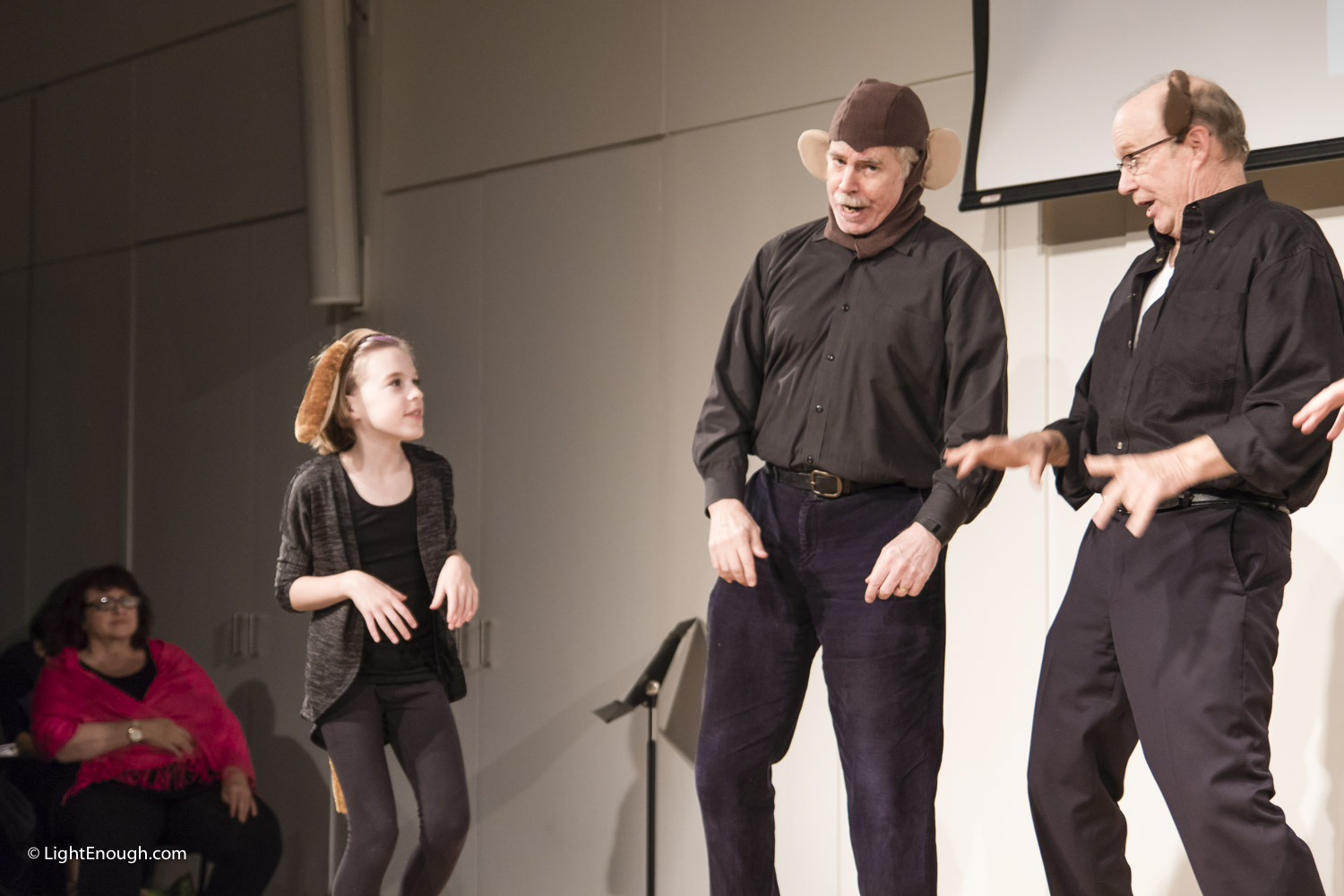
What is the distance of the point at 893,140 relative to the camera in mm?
2268

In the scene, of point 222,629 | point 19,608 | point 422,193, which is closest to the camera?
point 422,193

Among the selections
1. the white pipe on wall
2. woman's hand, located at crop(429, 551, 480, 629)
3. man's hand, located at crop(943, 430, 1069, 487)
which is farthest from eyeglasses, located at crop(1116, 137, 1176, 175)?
the white pipe on wall

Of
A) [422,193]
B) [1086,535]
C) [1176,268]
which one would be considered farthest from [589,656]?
[1176,268]

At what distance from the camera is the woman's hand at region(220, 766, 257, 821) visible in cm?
417

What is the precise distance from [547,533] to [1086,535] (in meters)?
2.38

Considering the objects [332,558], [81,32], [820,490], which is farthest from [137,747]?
[81,32]

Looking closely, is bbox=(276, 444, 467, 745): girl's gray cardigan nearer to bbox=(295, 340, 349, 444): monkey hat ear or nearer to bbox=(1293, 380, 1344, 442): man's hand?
bbox=(295, 340, 349, 444): monkey hat ear

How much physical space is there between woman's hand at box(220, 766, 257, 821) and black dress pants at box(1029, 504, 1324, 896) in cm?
294

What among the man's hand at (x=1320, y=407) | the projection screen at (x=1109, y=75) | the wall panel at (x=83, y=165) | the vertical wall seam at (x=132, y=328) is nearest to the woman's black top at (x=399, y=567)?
the projection screen at (x=1109, y=75)

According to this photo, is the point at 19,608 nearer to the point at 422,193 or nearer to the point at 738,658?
the point at 422,193

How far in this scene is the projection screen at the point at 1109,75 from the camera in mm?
2670

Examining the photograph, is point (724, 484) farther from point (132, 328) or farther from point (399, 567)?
point (132, 328)

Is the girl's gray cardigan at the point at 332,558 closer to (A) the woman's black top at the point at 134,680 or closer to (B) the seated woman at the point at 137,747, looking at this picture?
(B) the seated woman at the point at 137,747

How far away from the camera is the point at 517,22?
Result: 4.50m
